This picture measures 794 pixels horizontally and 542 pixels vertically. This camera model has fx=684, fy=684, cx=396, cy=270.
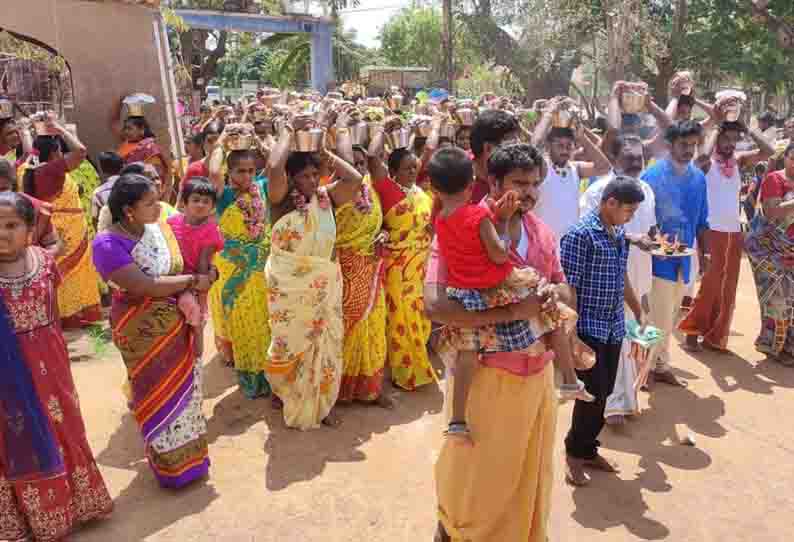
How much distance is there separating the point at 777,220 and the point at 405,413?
11.1 feet

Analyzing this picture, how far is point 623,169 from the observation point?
4.61 meters

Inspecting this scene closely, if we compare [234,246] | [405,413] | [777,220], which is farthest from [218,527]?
[777,220]

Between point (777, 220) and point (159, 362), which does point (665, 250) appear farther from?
point (159, 362)

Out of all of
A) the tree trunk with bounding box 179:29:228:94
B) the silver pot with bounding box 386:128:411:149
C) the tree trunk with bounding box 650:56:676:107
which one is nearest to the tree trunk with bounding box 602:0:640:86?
the tree trunk with bounding box 650:56:676:107

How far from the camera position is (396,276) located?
4.89 m

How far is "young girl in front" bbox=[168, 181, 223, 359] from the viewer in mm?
3543

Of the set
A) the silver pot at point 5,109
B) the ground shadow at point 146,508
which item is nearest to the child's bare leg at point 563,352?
the ground shadow at point 146,508

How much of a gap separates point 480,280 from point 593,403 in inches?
62.8

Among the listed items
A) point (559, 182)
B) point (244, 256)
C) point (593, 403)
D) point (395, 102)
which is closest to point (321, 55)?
point (395, 102)

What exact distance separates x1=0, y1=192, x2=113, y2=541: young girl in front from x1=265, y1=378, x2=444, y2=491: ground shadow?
3.48ft

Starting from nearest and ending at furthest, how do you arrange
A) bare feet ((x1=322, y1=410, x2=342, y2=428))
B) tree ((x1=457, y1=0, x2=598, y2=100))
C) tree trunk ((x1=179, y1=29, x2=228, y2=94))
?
bare feet ((x1=322, y1=410, x2=342, y2=428)) → tree ((x1=457, y1=0, x2=598, y2=100)) → tree trunk ((x1=179, y1=29, x2=228, y2=94))

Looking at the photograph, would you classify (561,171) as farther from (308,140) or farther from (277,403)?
(277,403)

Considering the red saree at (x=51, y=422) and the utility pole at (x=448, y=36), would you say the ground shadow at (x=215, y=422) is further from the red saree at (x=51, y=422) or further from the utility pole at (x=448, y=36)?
the utility pole at (x=448, y=36)

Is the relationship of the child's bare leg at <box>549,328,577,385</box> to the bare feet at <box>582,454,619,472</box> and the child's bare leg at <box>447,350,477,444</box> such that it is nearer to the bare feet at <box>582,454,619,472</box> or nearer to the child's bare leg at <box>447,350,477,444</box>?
the child's bare leg at <box>447,350,477,444</box>
